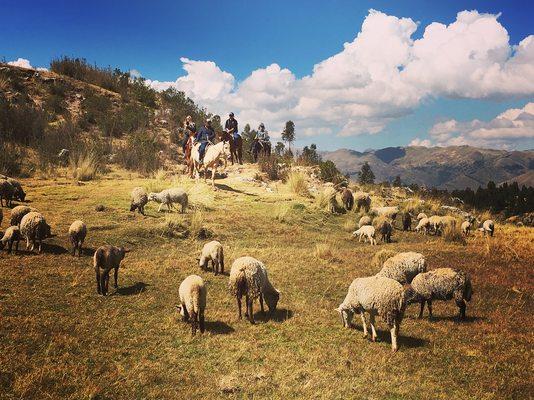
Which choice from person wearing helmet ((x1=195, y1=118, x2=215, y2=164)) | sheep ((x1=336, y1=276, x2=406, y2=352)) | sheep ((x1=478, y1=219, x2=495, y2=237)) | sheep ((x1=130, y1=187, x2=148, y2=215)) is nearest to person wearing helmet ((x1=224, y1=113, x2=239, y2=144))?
person wearing helmet ((x1=195, y1=118, x2=215, y2=164))

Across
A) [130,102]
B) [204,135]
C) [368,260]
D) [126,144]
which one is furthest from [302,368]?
[130,102]

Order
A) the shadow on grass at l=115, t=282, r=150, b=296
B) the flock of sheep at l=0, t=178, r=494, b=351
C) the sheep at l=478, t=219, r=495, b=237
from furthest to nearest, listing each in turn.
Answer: the sheep at l=478, t=219, r=495, b=237
the shadow on grass at l=115, t=282, r=150, b=296
the flock of sheep at l=0, t=178, r=494, b=351

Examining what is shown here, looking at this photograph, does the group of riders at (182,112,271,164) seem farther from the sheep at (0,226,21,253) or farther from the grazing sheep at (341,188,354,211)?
the sheep at (0,226,21,253)

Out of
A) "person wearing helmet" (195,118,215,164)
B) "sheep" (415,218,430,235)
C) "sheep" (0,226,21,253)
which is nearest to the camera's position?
"sheep" (0,226,21,253)

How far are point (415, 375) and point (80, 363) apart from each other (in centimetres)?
555

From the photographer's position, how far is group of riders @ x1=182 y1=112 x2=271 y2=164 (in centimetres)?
2604

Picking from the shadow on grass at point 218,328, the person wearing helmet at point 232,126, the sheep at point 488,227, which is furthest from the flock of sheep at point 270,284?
the person wearing helmet at point 232,126

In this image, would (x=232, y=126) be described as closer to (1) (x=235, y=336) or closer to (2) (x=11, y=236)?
(2) (x=11, y=236)

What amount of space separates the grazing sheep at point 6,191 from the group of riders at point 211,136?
39.3ft

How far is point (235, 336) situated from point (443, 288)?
4.94 m

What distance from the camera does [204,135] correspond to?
2609cm

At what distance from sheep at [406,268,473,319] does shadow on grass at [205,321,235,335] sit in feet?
14.3

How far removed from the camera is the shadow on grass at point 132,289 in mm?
9348

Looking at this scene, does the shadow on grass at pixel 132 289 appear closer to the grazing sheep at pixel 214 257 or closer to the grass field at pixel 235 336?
the grass field at pixel 235 336
